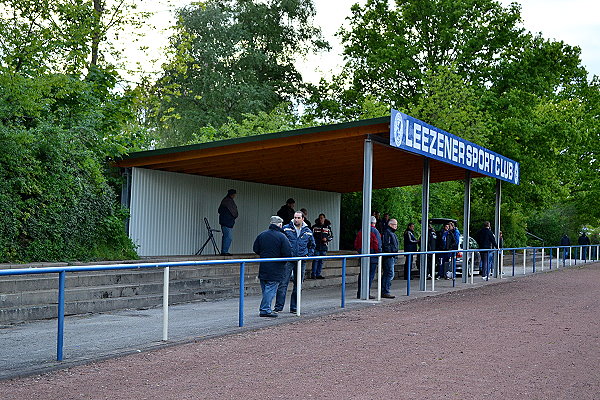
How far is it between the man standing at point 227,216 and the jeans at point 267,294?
8.06 meters

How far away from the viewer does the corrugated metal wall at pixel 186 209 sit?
18484 mm

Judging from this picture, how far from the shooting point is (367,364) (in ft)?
25.6

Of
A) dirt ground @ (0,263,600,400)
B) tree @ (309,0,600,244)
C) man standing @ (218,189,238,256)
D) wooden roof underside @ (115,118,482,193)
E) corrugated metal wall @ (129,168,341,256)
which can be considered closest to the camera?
dirt ground @ (0,263,600,400)

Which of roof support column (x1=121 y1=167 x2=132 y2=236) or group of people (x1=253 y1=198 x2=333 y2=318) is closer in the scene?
group of people (x1=253 y1=198 x2=333 y2=318)

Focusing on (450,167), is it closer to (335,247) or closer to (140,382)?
(335,247)

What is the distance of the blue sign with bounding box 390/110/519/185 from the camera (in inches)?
572

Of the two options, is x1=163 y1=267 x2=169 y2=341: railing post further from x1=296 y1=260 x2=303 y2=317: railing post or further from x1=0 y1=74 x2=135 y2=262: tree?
x1=0 y1=74 x2=135 y2=262: tree

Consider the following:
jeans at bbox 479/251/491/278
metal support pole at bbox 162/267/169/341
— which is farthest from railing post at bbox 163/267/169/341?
jeans at bbox 479/251/491/278

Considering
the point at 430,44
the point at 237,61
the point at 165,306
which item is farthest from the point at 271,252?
the point at 237,61

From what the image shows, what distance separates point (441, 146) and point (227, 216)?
233 inches

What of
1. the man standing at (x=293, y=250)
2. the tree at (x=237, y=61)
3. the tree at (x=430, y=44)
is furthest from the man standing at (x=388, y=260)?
the tree at (x=237, y=61)

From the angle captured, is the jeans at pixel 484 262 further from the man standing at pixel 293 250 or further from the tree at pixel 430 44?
the tree at pixel 430 44

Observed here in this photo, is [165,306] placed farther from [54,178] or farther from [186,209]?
[186,209]

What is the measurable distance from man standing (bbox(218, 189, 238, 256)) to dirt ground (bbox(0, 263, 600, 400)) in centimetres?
782
